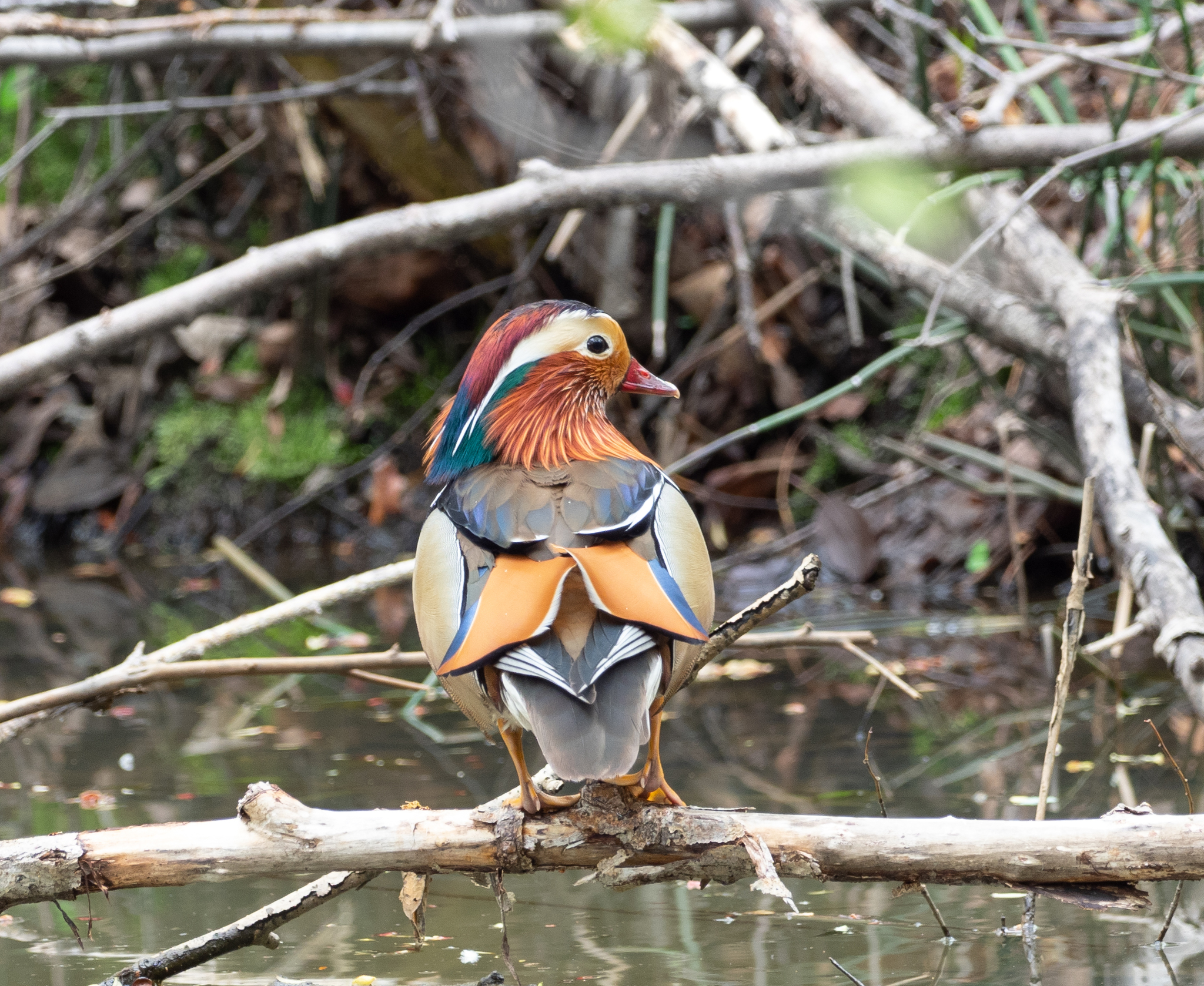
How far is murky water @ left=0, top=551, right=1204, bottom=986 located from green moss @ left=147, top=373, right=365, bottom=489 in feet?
5.98

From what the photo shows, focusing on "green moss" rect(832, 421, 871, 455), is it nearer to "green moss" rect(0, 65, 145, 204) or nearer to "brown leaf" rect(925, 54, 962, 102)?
"brown leaf" rect(925, 54, 962, 102)

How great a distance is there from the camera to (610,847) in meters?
1.85

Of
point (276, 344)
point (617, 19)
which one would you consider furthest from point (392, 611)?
point (617, 19)

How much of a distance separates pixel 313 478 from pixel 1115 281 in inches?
171

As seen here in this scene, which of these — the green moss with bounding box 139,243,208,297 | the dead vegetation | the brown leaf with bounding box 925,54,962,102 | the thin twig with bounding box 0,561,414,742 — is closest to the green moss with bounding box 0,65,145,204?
the dead vegetation

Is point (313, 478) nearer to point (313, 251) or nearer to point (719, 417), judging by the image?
point (719, 417)

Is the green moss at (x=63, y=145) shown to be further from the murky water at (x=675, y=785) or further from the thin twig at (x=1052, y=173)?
the thin twig at (x=1052, y=173)

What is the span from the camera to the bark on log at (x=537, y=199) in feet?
12.3

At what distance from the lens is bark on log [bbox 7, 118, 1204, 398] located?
147 inches

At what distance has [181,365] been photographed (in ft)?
24.2

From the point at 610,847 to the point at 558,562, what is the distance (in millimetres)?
423

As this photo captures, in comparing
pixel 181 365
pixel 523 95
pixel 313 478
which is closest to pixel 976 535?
pixel 523 95

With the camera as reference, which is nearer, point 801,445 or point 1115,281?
point 1115,281

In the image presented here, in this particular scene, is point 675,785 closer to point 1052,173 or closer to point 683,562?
point 683,562
